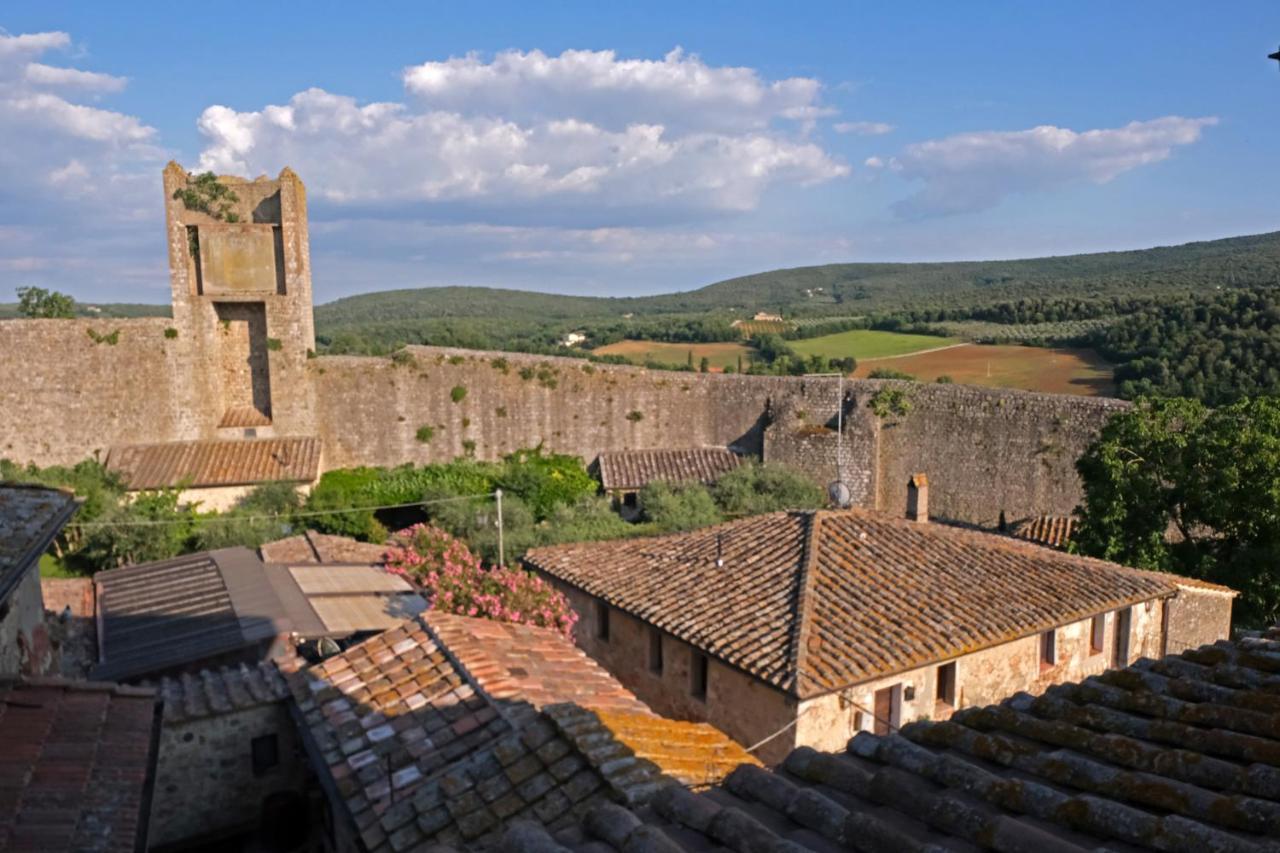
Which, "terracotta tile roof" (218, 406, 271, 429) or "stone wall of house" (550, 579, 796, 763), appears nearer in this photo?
"stone wall of house" (550, 579, 796, 763)

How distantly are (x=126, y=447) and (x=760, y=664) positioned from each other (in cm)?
1851

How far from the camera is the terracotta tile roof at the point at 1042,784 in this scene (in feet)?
8.09

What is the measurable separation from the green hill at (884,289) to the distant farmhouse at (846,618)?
4176cm

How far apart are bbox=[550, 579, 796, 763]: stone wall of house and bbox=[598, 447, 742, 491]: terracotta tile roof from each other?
36.9 ft

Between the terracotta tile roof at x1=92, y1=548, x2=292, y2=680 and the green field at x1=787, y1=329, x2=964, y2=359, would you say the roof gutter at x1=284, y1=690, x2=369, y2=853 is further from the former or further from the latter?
the green field at x1=787, y1=329, x2=964, y2=359

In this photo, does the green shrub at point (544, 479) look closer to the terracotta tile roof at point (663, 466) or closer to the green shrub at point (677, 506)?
the terracotta tile roof at point (663, 466)

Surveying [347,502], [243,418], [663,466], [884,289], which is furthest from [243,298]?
[884,289]

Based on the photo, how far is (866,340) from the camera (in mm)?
50344

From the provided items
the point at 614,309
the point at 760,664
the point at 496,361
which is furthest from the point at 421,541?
the point at 614,309

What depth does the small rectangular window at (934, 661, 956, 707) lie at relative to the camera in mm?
9289

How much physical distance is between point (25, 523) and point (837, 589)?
290 inches

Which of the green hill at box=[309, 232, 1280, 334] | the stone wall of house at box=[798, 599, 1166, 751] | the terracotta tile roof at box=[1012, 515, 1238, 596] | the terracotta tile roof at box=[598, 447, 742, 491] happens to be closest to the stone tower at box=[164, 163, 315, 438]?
the terracotta tile roof at box=[598, 447, 742, 491]

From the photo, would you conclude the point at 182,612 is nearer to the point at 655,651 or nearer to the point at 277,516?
the point at 655,651

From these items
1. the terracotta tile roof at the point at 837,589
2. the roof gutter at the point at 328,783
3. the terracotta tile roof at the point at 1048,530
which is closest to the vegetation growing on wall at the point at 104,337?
the terracotta tile roof at the point at 837,589
